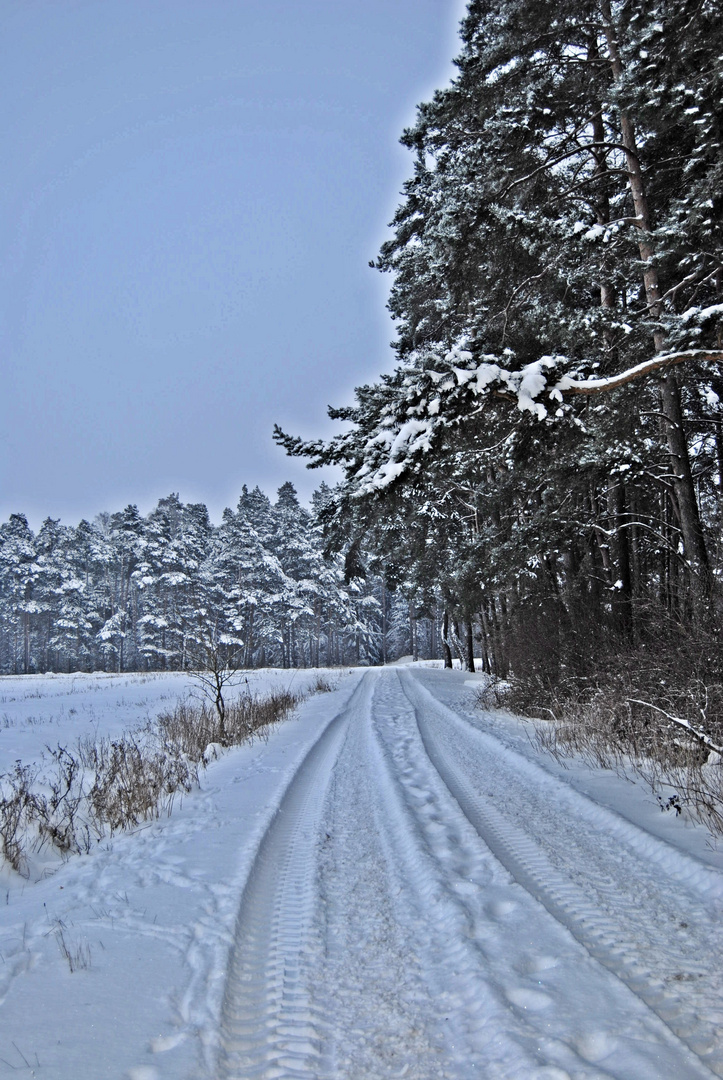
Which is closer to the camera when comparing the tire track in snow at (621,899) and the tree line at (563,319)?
the tire track in snow at (621,899)

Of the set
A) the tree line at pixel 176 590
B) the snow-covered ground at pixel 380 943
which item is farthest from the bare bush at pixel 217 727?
the tree line at pixel 176 590

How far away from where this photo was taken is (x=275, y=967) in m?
2.69

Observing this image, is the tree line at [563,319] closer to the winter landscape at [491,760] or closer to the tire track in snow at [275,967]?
the winter landscape at [491,760]

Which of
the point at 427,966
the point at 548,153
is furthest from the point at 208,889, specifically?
the point at 548,153

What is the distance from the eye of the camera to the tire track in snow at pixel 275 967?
6.87ft

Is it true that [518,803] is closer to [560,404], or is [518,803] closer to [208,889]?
[208,889]

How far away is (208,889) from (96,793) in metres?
2.74

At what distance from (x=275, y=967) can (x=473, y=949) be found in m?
1.03

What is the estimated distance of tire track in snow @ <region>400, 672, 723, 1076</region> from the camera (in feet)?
7.52

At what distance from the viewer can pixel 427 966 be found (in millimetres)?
2629

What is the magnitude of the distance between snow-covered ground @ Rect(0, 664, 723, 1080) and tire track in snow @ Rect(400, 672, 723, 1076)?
0.01m

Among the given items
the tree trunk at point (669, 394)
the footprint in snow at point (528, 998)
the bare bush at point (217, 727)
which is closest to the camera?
the footprint in snow at point (528, 998)

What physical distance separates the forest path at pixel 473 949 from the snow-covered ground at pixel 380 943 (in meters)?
0.01

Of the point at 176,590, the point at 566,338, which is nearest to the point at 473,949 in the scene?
the point at 566,338
